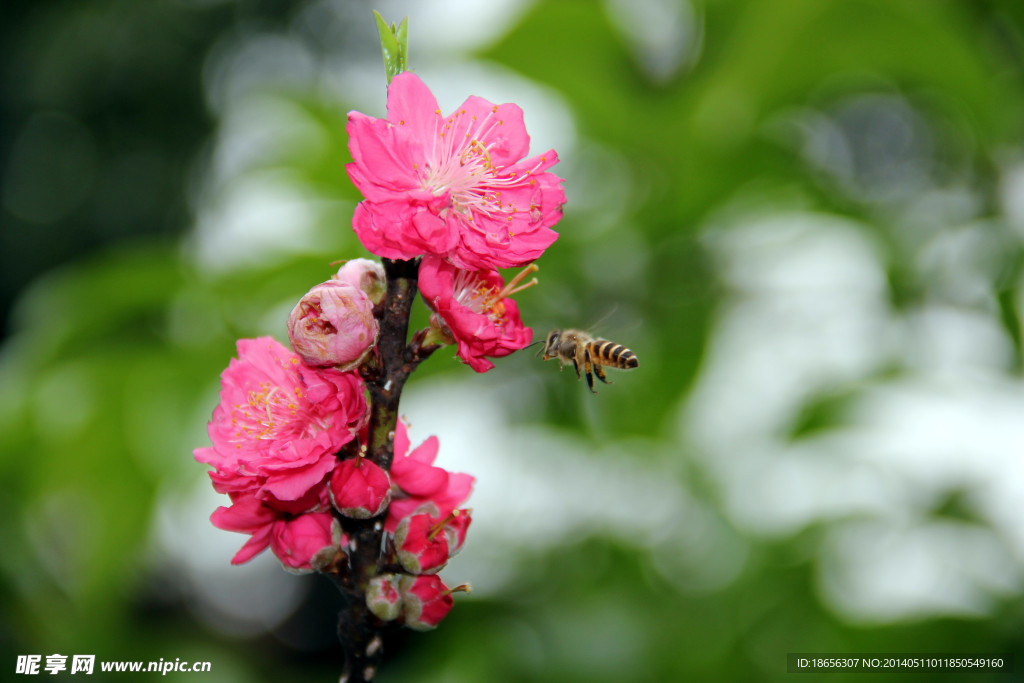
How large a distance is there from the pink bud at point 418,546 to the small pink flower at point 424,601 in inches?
0.7

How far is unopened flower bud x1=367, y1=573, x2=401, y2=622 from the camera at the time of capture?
2.32 feet

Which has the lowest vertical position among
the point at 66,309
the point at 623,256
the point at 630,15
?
the point at 66,309

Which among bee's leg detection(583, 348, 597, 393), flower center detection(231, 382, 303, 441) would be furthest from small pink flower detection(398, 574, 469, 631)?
bee's leg detection(583, 348, 597, 393)

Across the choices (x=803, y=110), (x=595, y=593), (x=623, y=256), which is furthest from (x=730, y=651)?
(x=803, y=110)

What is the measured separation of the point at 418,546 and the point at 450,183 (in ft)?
1.51

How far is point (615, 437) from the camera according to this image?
2.18 m

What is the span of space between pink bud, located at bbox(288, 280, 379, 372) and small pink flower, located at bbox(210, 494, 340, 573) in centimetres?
16

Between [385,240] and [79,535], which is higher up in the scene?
[385,240]

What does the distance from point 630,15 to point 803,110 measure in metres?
0.55

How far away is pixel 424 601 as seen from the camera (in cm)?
74

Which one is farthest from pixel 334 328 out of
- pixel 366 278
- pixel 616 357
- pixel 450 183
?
pixel 616 357

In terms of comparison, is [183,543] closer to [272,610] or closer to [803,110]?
[272,610]

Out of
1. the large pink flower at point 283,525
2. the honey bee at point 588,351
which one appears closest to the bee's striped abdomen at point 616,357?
the honey bee at point 588,351

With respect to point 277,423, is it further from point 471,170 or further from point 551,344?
point 551,344
